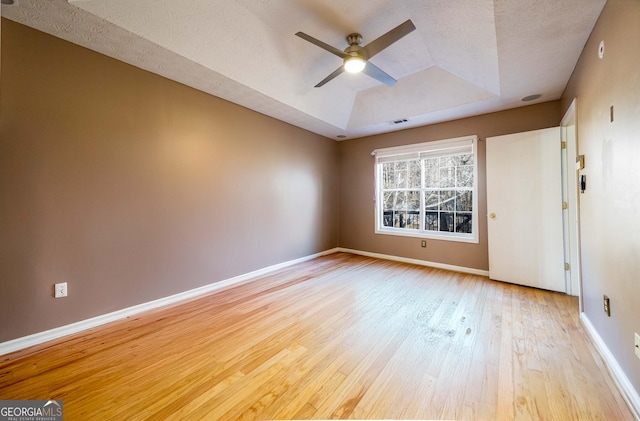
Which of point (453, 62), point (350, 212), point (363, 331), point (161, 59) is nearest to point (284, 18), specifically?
point (161, 59)

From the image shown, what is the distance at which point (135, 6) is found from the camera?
6.24 feet

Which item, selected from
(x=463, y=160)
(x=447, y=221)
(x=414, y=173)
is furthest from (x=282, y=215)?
(x=463, y=160)

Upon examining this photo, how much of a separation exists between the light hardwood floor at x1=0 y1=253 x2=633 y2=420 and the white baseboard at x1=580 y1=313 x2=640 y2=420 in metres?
0.04

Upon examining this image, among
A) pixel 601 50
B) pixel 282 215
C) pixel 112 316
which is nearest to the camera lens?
pixel 601 50

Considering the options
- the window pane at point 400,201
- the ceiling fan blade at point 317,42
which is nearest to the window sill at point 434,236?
the window pane at point 400,201

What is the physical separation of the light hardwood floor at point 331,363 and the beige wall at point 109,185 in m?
0.41

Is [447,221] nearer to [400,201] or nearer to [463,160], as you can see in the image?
[400,201]

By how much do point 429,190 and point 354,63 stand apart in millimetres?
2684

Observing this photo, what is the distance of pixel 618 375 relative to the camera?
4.90 ft

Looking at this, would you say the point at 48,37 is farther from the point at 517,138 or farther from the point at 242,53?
the point at 517,138

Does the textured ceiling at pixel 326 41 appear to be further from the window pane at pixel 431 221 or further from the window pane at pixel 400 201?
the window pane at pixel 431 221

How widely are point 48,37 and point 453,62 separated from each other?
374 centimetres

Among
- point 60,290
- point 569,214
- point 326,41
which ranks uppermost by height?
point 326,41

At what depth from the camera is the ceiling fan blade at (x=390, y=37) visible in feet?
6.55
